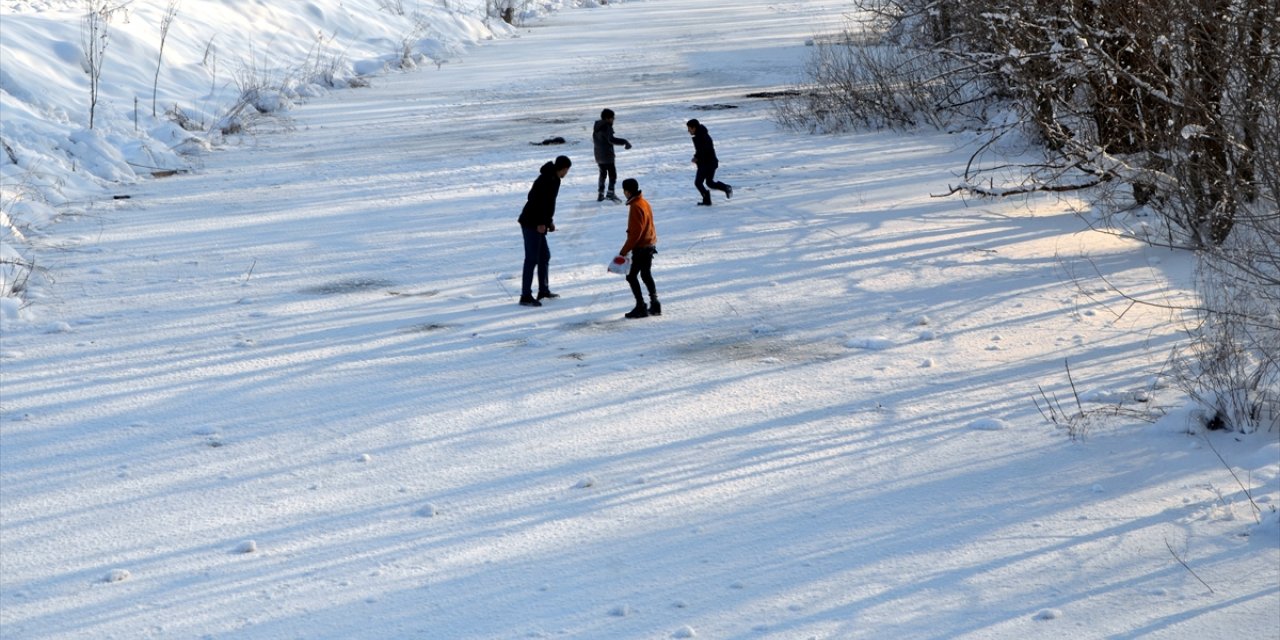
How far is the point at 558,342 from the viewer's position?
10.3m

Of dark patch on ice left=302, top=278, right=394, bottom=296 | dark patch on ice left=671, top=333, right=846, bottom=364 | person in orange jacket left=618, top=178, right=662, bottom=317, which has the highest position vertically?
person in orange jacket left=618, top=178, right=662, bottom=317

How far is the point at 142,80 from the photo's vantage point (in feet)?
74.5

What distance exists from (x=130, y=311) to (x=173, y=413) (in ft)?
9.64

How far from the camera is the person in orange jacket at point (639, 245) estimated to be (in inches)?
426

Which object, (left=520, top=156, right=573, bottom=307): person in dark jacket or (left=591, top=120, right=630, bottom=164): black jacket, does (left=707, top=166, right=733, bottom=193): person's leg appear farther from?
(left=520, top=156, right=573, bottom=307): person in dark jacket

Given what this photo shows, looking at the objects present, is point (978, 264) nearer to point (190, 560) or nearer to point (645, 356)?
point (645, 356)

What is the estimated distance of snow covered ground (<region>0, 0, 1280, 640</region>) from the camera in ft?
19.5

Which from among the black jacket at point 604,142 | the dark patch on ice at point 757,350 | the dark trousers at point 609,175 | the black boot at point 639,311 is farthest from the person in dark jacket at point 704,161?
the dark patch on ice at point 757,350

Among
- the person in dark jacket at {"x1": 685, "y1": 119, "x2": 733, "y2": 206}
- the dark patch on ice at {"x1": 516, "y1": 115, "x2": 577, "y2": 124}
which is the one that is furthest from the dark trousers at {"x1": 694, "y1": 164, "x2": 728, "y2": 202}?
the dark patch on ice at {"x1": 516, "y1": 115, "x2": 577, "y2": 124}

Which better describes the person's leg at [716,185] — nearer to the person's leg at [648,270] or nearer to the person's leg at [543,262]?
the person's leg at [543,262]

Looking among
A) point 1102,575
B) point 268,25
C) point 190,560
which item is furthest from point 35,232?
point 268,25

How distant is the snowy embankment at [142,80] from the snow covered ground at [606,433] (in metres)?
0.49

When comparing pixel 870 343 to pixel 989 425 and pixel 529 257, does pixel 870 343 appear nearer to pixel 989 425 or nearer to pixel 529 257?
pixel 989 425

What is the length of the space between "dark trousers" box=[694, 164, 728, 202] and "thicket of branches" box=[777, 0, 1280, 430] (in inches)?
118
